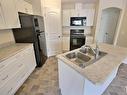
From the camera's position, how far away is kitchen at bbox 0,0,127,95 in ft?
4.13

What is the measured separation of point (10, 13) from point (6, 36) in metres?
0.67

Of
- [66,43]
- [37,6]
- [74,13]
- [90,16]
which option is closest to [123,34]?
[90,16]

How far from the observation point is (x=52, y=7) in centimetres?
317

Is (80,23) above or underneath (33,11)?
underneath

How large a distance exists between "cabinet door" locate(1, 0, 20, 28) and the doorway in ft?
12.7

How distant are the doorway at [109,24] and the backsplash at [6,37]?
4.09 m

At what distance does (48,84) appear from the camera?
2.08 m

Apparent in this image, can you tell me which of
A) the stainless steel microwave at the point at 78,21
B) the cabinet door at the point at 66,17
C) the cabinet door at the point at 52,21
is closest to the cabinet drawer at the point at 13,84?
the cabinet door at the point at 52,21

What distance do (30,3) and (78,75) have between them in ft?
10.5

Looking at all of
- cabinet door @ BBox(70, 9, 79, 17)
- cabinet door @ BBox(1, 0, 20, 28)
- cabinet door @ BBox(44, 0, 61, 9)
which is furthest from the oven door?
cabinet door @ BBox(1, 0, 20, 28)

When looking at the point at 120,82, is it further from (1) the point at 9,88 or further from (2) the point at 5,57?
(2) the point at 5,57

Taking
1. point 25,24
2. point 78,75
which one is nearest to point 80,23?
point 25,24

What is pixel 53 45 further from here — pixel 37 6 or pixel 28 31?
pixel 37 6

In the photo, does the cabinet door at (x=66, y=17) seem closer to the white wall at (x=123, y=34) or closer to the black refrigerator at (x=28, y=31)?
the black refrigerator at (x=28, y=31)
